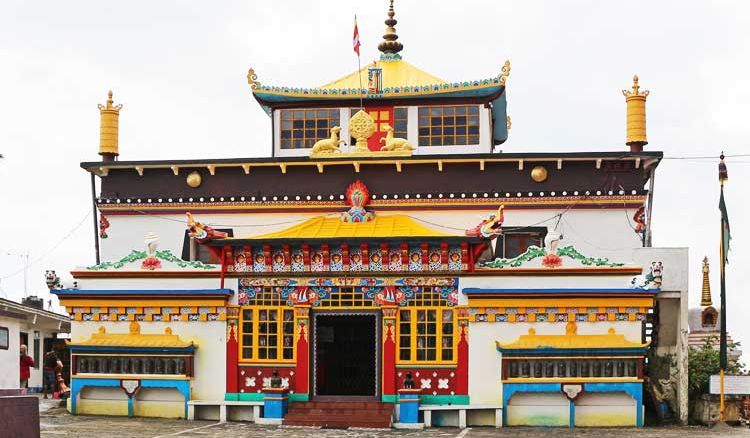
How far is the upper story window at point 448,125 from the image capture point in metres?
38.6

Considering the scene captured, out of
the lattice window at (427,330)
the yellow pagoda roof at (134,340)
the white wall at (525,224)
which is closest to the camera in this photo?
the lattice window at (427,330)

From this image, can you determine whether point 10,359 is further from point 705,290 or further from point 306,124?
point 705,290

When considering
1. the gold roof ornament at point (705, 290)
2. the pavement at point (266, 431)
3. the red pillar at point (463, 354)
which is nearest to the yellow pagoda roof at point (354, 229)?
the red pillar at point (463, 354)

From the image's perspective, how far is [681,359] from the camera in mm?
32344

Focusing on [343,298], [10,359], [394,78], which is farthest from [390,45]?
[10,359]

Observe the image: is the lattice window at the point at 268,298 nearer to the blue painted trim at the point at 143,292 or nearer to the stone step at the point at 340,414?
the blue painted trim at the point at 143,292

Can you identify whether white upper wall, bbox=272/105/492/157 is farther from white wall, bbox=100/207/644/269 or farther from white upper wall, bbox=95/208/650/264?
white upper wall, bbox=95/208/650/264

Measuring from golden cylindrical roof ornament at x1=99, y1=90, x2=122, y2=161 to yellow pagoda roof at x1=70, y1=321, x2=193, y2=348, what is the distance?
8.34 meters

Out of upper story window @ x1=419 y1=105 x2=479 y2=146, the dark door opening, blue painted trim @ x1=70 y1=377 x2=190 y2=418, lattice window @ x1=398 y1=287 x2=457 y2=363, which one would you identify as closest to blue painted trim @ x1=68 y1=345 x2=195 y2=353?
blue painted trim @ x1=70 y1=377 x2=190 y2=418

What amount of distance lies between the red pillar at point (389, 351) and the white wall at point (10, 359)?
10.7m

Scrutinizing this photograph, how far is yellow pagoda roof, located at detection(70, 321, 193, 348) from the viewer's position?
32281 millimetres

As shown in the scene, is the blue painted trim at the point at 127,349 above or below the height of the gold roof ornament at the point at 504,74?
below

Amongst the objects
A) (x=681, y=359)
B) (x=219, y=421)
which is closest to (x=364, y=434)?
(x=219, y=421)

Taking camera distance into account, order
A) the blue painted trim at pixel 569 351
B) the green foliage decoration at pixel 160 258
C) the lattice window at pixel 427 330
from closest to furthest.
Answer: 1. the blue painted trim at pixel 569 351
2. the lattice window at pixel 427 330
3. the green foliage decoration at pixel 160 258
